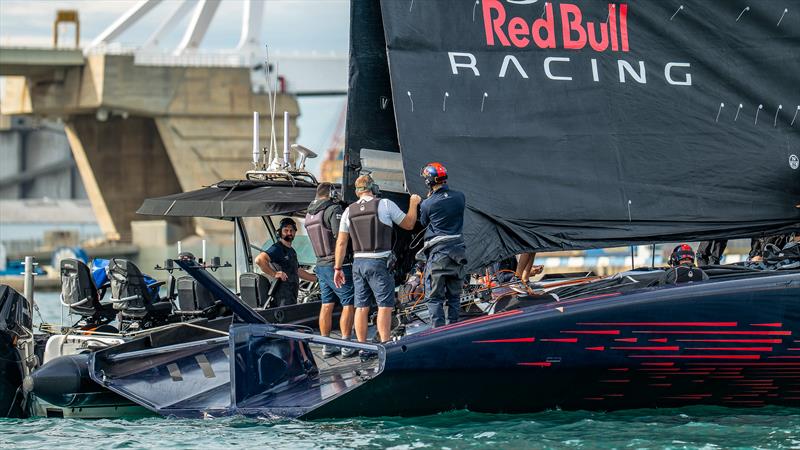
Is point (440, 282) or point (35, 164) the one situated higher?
point (35, 164)

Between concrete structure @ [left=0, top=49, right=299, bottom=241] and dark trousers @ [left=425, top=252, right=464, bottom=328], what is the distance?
33874mm

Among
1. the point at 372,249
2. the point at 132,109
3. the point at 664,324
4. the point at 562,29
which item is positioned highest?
the point at 132,109

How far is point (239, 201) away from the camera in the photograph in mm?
12812

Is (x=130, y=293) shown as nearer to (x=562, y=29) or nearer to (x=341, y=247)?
(x=341, y=247)

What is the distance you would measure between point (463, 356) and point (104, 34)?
39525mm

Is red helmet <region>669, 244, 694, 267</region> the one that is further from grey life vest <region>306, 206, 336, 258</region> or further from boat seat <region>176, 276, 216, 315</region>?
boat seat <region>176, 276, 216, 315</region>

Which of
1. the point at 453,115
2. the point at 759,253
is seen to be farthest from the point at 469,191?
the point at 759,253

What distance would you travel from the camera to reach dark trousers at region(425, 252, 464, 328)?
1005cm

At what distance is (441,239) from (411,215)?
409 millimetres

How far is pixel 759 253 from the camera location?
1259 cm

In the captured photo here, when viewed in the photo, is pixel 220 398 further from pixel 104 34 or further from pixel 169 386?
pixel 104 34

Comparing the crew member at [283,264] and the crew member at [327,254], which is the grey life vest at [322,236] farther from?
the crew member at [283,264]

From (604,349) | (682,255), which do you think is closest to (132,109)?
(682,255)

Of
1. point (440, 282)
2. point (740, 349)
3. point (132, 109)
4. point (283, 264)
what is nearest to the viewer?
point (740, 349)
